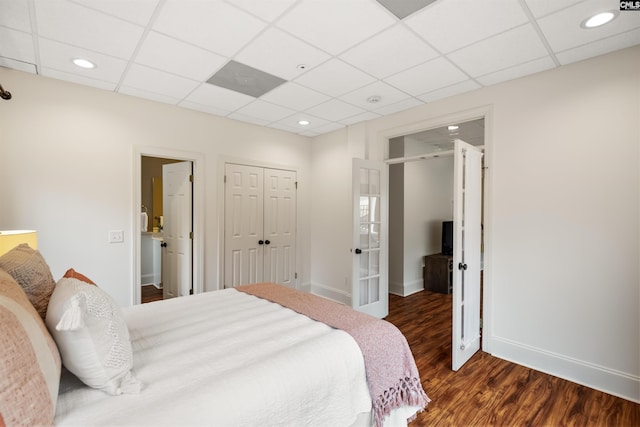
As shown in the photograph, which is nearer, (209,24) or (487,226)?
(209,24)

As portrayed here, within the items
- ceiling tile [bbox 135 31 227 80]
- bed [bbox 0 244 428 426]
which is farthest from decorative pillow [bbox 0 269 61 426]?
ceiling tile [bbox 135 31 227 80]

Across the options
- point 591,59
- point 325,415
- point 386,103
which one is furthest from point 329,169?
point 325,415

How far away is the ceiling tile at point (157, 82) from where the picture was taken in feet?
8.70

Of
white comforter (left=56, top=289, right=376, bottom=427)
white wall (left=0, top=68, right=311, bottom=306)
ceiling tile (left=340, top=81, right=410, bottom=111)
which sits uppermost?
ceiling tile (left=340, top=81, right=410, bottom=111)

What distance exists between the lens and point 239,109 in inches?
143

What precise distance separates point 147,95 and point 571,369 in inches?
186

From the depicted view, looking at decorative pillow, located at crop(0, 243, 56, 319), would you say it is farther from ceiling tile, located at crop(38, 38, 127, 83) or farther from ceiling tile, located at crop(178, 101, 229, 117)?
ceiling tile, located at crop(178, 101, 229, 117)

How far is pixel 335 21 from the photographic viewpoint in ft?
6.37

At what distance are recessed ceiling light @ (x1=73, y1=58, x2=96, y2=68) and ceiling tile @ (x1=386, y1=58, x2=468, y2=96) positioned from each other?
2.56m

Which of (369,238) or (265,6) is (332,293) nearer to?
(369,238)

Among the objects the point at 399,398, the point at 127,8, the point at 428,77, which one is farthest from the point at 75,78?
the point at 399,398

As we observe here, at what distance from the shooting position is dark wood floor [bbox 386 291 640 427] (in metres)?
1.99

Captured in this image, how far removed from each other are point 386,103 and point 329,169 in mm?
1479

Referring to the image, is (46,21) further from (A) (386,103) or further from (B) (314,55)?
(A) (386,103)
